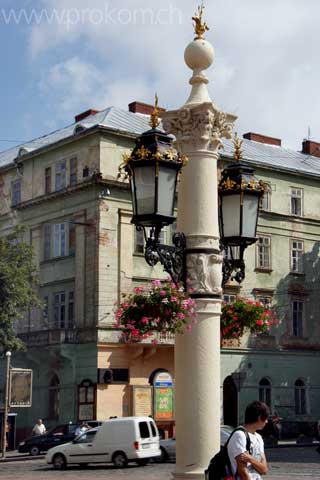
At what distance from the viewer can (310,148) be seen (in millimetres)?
57812

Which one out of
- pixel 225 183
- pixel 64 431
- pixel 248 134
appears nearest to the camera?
pixel 225 183

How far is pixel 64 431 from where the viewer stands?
36.1m

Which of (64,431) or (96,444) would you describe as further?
(64,431)

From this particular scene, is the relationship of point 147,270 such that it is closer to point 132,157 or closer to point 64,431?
point 64,431

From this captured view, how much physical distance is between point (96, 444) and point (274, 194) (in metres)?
23.2

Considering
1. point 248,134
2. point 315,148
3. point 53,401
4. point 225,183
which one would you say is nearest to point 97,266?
point 53,401

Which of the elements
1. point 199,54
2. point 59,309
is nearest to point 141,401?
point 59,309

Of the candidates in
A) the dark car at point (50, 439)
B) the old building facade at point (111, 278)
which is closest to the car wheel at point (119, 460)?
the dark car at point (50, 439)

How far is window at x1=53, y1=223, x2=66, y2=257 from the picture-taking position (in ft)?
144

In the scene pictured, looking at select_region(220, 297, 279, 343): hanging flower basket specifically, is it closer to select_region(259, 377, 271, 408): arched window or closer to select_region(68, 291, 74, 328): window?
select_region(68, 291, 74, 328): window

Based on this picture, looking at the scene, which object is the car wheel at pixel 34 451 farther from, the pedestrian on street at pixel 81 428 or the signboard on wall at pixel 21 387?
the signboard on wall at pixel 21 387

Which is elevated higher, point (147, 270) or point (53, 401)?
point (147, 270)

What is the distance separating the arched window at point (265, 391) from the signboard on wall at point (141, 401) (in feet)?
25.0

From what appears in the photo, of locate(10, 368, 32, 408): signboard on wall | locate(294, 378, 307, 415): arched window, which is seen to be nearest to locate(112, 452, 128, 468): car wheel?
locate(10, 368, 32, 408): signboard on wall
